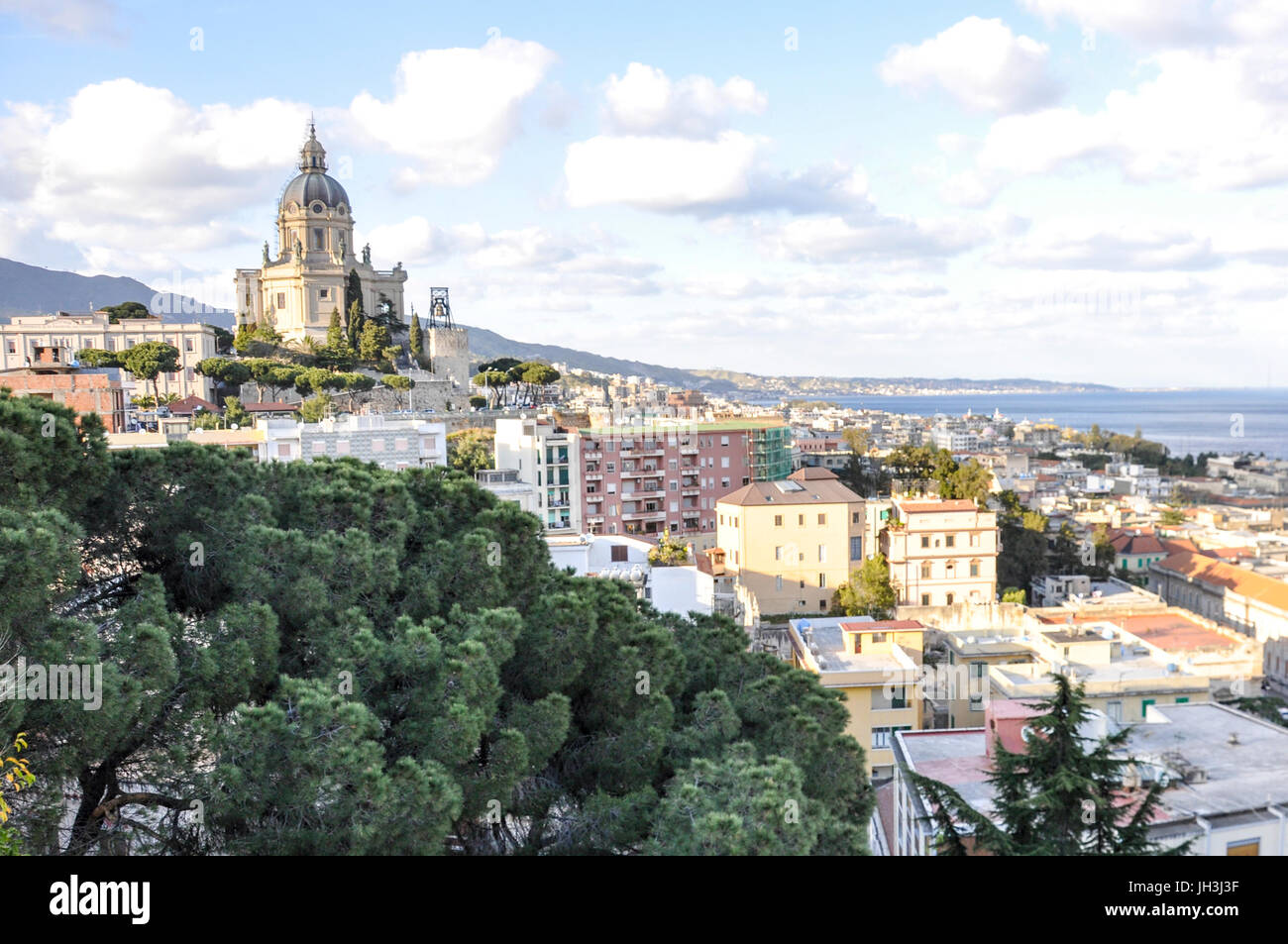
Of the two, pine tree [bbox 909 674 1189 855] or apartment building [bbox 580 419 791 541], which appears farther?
apartment building [bbox 580 419 791 541]

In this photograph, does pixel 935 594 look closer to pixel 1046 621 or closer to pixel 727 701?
pixel 1046 621

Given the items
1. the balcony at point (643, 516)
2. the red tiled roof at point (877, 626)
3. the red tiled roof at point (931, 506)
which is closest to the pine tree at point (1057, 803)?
the red tiled roof at point (877, 626)

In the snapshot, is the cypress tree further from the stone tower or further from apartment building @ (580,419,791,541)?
apartment building @ (580,419,791,541)

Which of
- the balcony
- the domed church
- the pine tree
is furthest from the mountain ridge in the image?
the pine tree

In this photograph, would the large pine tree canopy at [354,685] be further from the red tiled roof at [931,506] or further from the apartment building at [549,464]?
the apartment building at [549,464]

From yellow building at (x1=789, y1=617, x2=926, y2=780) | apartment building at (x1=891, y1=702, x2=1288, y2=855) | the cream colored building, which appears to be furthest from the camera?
the cream colored building

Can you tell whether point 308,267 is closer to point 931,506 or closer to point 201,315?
point 201,315

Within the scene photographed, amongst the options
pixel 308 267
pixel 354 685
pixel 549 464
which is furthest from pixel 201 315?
pixel 354 685
